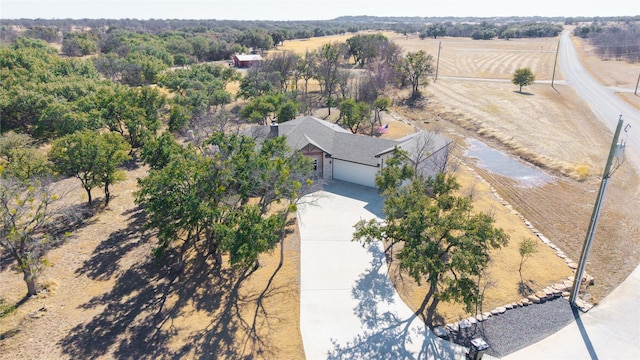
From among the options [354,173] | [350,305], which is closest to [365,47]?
[354,173]

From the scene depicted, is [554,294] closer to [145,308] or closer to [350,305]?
[350,305]

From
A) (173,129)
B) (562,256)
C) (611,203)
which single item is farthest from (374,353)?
(173,129)

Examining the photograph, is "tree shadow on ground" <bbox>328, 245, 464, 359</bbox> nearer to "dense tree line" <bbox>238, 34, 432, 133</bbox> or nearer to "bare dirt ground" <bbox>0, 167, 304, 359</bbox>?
"bare dirt ground" <bbox>0, 167, 304, 359</bbox>

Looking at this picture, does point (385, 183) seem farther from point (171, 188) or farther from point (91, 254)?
point (91, 254)

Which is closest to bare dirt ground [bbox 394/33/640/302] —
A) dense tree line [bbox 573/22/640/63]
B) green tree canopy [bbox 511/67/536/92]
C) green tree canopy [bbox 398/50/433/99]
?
green tree canopy [bbox 511/67/536/92]

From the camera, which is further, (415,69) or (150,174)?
(415,69)

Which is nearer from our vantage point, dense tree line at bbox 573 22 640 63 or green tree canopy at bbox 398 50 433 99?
green tree canopy at bbox 398 50 433 99
